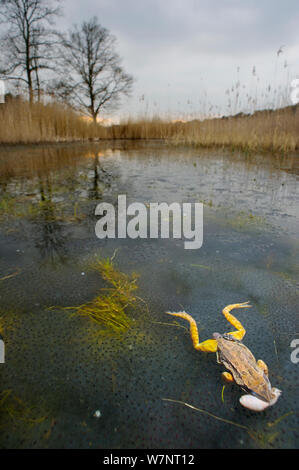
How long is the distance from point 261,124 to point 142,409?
894 centimetres

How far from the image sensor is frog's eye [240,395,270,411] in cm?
80

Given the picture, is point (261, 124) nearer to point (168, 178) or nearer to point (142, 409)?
point (168, 178)

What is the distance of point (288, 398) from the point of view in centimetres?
84

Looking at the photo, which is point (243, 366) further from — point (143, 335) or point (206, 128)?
point (206, 128)

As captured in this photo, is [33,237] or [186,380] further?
[33,237]

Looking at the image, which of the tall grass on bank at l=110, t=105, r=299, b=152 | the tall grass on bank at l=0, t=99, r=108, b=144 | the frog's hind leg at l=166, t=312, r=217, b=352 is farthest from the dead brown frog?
the tall grass on bank at l=0, t=99, r=108, b=144

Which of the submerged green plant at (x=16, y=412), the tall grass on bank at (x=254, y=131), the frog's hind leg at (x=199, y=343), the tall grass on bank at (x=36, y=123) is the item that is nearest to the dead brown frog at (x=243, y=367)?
the frog's hind leg at (x=199, y=343)

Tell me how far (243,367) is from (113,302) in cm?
67

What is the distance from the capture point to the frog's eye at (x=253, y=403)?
798mm

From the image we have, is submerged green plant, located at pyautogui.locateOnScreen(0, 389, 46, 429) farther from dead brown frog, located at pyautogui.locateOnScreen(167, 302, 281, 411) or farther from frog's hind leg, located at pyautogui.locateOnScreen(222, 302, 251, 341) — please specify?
frog's hind leg, located at pyautogui.locateOnScreen(222, 302, 251, 341)

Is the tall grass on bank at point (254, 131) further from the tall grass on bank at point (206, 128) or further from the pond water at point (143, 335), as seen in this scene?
the pond water at point (143, 335)

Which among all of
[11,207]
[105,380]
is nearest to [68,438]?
[105,380]

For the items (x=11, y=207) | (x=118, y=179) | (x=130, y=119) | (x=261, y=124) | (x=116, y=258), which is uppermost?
(x=130, y=119)

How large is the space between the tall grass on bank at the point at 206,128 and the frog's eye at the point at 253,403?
776cm
